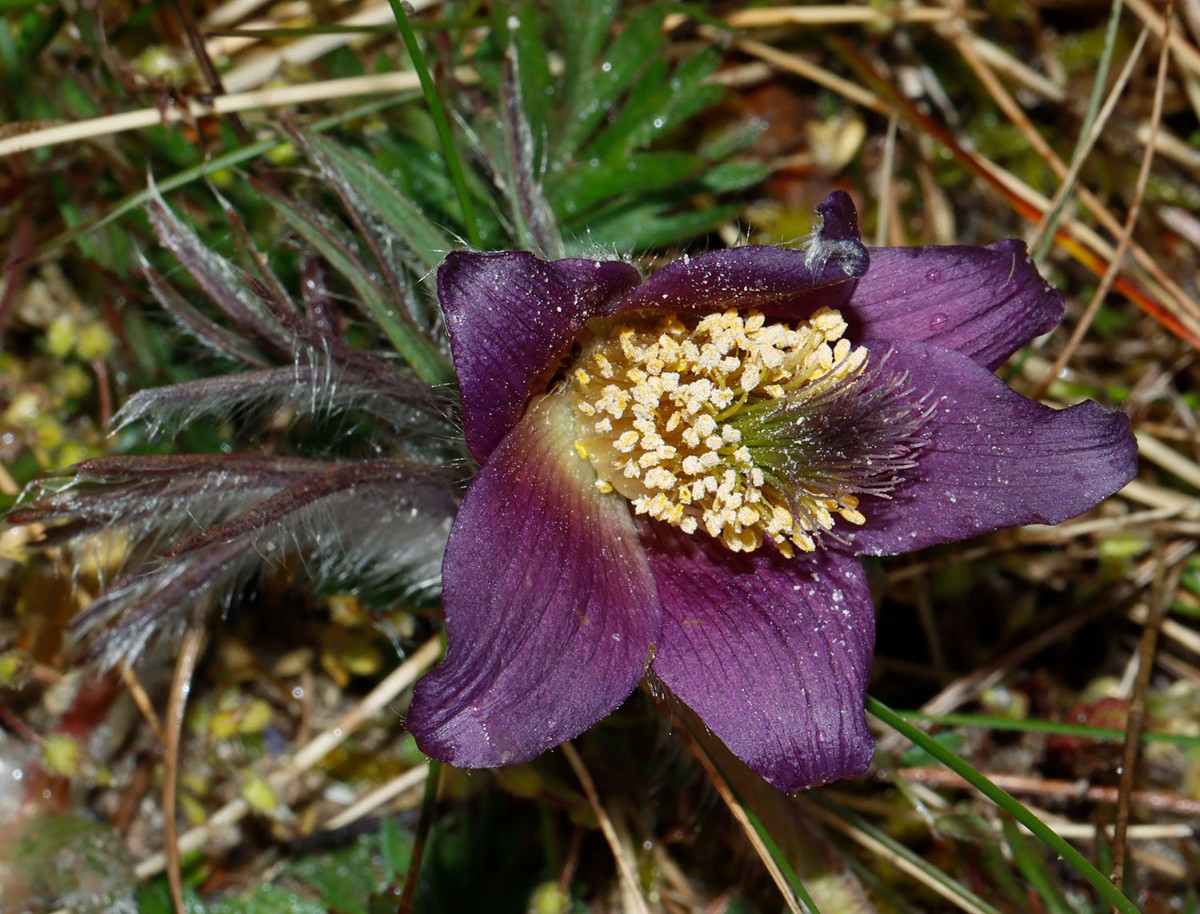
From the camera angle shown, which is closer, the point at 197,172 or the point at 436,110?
the point at 436,110

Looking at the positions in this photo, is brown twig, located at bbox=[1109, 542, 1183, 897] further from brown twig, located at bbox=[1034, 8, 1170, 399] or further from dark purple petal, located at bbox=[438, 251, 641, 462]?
dark purple petal, located at bbox=[438, 251, 641, 462]

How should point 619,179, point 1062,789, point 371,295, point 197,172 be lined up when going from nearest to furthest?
point 371,295, point 197,172, point 619,179, point 1062,789

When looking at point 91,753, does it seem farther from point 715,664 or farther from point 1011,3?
point 1011,3

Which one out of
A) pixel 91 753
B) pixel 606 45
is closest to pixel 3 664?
pixel 91 753

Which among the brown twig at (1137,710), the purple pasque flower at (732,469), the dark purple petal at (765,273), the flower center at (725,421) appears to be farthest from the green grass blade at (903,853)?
the dark purple petal at (765,273)

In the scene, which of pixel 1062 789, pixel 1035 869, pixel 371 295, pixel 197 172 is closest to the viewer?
pixel 371 295

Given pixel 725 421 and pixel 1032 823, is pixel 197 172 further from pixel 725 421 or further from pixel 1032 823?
pixel 1032 823

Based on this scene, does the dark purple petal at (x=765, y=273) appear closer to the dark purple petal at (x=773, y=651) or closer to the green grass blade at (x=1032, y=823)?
the dark purple petal at (x=773, y=651)

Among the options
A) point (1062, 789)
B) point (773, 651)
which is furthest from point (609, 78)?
point (1062, 789)
